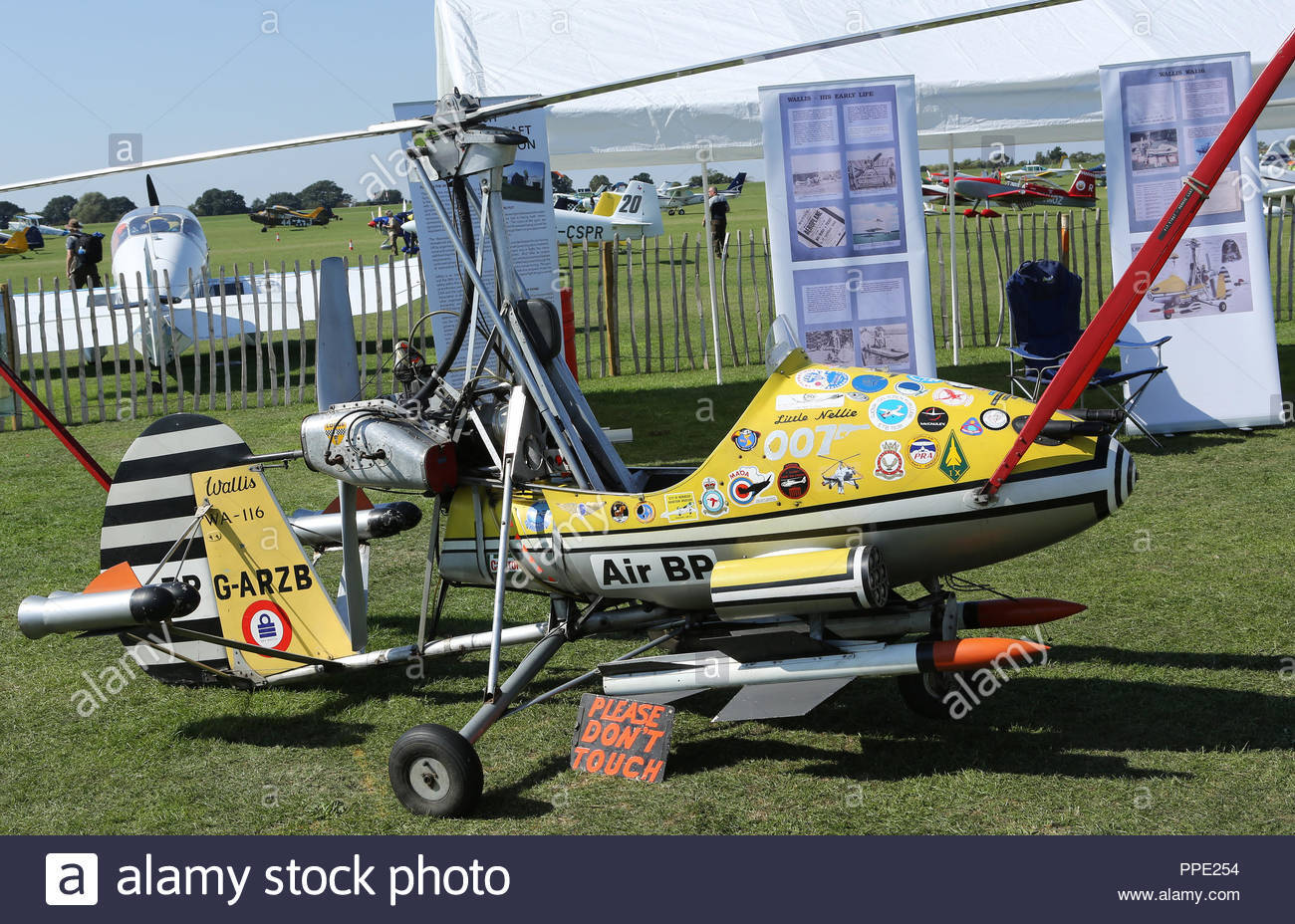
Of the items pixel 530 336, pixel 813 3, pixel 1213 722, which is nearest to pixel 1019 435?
pixel 1213 722

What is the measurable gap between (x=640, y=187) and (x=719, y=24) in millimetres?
19417

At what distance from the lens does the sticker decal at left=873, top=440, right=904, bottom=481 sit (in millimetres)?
4230

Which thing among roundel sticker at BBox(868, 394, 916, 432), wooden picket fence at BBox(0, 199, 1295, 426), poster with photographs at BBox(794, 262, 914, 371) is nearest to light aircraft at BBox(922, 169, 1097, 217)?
wooden picket fence at BBox(0, 199, 1295, 426)

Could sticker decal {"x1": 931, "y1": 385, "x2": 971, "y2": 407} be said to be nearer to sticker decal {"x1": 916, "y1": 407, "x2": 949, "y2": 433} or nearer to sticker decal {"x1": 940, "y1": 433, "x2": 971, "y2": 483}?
sticker decal {"x1": 916, "y1": 407, "x2": 949, "y2": 433}

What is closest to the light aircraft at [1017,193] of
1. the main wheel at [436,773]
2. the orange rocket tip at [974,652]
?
the orange rocket tip at [974,652]

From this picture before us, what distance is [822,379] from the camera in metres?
4.49

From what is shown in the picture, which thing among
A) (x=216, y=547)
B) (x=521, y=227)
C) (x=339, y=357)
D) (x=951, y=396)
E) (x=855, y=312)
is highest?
(x=521, y=227)

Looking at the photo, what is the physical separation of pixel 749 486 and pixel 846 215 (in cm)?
607

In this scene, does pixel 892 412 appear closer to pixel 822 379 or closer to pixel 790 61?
pixel 822 379

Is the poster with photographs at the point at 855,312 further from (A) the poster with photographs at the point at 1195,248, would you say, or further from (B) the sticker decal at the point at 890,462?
(B) the sticker decal at the point at 890,462

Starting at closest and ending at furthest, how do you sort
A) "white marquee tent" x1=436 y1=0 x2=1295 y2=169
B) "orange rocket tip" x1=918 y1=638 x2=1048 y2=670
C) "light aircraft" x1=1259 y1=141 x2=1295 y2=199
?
"orange rocket tip" x1=918 y1=638 x2=1048 y2=670, "white marquee tent" x1=436 y1=0 x2=1295 y2=169, "light aircraft" x1=1259 y1=141 x2=1295 y2=199

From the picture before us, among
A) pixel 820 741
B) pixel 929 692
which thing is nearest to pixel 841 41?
pixel 929 692

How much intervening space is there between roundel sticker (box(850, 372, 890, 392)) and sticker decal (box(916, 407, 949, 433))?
214 millimetres

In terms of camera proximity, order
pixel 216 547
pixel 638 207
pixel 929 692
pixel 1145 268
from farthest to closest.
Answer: pixel 638 207
pixel 216 547
pixel 929 692
pixel 1145 268
